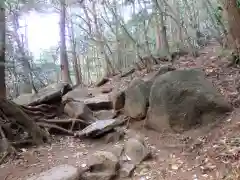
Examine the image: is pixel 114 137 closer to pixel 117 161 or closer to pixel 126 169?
pixel 117 161

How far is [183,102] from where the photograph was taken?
6.85m

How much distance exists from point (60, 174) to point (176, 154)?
86.6 inches

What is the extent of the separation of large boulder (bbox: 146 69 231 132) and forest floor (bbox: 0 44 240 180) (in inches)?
9.1

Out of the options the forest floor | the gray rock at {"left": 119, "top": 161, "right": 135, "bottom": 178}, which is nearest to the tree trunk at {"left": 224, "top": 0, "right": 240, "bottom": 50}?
the forest floor

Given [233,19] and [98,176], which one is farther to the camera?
[233,19]

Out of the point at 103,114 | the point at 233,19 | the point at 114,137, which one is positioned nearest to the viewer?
the point at 114,137

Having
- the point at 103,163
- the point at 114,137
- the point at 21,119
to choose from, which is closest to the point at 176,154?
the point at 103,163

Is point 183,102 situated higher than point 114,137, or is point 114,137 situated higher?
point 183,102

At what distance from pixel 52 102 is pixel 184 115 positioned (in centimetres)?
460

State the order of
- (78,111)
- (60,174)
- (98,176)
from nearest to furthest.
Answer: (60,174) < (98,176) < (78,111)

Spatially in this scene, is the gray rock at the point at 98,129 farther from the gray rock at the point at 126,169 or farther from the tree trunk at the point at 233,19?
the tree trunk at the point at 233,19

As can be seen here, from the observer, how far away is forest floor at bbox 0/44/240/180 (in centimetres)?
516

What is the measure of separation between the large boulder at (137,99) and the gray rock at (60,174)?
285 cm

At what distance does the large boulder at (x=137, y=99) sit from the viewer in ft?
26.0
